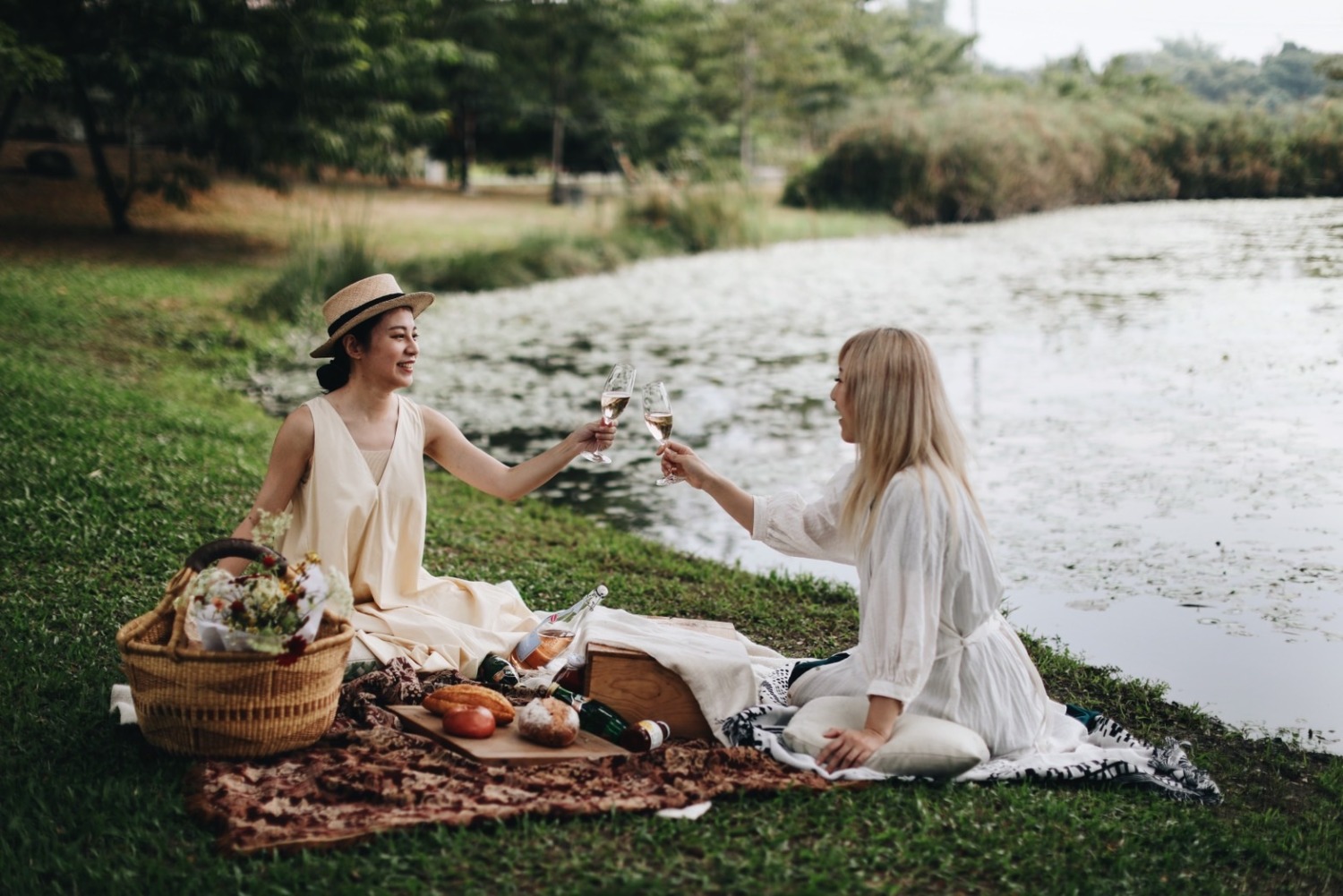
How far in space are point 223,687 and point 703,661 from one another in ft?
5.09

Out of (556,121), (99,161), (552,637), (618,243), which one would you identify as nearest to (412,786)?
(552,637)

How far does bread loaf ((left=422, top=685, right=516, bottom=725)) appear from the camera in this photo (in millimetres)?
4121

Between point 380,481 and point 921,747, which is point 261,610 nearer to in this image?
point 380,481

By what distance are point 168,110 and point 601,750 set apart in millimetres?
18134

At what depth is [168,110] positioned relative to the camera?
63.4 ft

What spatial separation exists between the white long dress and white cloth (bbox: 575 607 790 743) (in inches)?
9.9

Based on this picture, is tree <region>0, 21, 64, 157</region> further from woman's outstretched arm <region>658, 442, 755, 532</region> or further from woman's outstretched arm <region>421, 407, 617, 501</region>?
woman's outstretched arm <region>658, 442, 755, 532</region>

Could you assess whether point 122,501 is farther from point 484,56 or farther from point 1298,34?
point 484,56

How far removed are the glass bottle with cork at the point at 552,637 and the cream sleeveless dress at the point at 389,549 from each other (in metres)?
0.10

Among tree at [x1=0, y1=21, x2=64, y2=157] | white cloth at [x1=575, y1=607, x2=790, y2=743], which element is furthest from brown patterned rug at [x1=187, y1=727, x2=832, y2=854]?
tree at [x1=0, y1=21, x2=64, y2=157]

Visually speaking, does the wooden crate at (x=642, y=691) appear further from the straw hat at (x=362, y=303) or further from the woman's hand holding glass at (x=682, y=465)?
the straw hat at (x=362, y=303)

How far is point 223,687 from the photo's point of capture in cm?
364

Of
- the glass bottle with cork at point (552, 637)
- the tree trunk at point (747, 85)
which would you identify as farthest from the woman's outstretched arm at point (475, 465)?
the tree trunk at point (747, 85)

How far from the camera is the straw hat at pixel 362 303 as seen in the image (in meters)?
4.52
